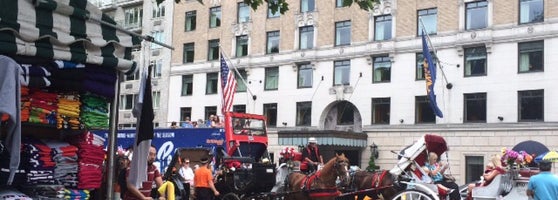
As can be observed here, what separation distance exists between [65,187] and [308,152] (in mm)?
12531

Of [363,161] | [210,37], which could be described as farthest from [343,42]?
[210,37]

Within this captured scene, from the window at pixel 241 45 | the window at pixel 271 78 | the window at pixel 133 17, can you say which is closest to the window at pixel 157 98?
the window at pixel 133 17

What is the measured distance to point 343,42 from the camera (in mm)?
40656

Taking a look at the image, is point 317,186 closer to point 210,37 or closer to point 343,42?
point 343,42

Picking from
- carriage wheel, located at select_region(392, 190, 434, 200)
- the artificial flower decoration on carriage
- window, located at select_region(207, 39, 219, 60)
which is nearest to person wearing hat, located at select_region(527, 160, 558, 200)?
the artificial flower decoration on carriage

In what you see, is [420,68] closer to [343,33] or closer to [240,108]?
[343,33]

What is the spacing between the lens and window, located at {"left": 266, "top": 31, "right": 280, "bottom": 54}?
4372cm

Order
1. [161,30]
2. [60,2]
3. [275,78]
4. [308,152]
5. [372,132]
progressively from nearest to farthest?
1. [60,2]
2. [308,152]
3. [372,132]
4. [275,78]
5. [161,30]

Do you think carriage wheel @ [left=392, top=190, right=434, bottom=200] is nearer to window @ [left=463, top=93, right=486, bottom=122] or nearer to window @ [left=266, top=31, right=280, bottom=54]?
window @ [left=463, top=93, right=486, bottom=122]

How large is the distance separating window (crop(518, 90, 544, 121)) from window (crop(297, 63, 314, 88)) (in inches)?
535

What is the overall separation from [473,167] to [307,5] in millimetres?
15248

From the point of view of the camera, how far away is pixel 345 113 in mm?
41031

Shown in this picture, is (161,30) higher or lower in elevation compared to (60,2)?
higher

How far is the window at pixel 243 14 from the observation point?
45.4 metres
